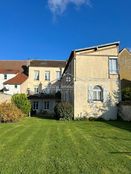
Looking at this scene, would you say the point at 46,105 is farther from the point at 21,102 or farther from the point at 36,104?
the point at 21,102

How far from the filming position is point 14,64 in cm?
5328

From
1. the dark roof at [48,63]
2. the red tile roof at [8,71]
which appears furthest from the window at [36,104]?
the red tile roof at [8,71]

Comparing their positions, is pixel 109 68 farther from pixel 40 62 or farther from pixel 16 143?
pixel 40 62

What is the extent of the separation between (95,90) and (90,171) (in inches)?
705

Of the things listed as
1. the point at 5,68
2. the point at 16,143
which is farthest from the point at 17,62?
the point at 16,143

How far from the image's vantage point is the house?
4512 centimetres

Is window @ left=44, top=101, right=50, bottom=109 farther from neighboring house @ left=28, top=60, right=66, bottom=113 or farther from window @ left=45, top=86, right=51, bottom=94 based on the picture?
window @ left=45, top=86, right=51, bottom=94

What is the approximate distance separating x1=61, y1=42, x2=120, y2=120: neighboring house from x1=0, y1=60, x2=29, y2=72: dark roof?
29634mm

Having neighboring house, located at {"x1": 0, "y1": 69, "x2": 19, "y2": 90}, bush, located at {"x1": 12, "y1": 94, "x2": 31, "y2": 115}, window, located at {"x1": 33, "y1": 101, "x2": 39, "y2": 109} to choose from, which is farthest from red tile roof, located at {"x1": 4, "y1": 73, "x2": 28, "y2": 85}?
bush, located at {"x1": 12, "y1": 94, "x2": 31, "y2": 115}

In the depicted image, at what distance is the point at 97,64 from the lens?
23656mm

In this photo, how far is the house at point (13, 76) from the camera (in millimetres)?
45125

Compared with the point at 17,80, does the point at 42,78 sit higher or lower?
higher

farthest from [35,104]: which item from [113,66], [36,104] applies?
[113,66]

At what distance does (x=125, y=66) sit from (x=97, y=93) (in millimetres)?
18548
